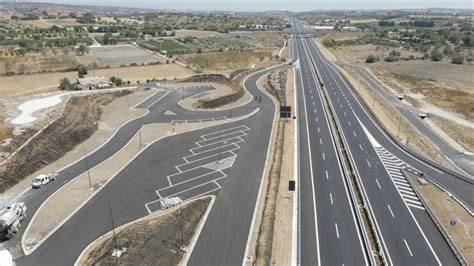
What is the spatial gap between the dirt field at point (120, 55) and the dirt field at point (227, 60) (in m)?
12.5

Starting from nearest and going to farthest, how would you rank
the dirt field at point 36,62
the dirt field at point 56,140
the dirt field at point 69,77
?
the dirt field at point 56,140 < the dirt field at point 69,77 < the dirt field at point 36,62

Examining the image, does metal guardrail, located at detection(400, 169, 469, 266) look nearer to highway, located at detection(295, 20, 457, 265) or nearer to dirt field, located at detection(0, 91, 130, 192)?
highway, located at detection(295, 20, 457, 265)

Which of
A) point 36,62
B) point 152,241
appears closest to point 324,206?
point 152,241

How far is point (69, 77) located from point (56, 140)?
52.5 m

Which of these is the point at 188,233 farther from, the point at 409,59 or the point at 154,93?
the point at 409,59

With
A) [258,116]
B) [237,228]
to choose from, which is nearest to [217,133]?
[258,116]

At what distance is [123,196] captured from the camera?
4066cm

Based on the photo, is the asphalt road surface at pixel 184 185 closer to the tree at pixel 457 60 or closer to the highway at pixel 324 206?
the highway at pixel 324 206

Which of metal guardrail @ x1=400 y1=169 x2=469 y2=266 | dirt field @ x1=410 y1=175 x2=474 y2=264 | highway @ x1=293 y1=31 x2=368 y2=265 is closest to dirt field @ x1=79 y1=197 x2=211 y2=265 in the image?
highway @ x1=293 y1=31 x2=368 y2=265

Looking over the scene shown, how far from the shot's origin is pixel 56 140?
54000 millimetres

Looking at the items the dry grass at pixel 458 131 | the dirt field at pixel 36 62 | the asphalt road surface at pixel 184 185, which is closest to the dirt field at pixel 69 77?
the dirt field at pixel 36 62

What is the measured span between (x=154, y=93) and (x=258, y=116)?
91.0 feet

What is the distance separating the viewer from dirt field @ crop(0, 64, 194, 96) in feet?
282

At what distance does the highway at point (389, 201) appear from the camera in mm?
32594
